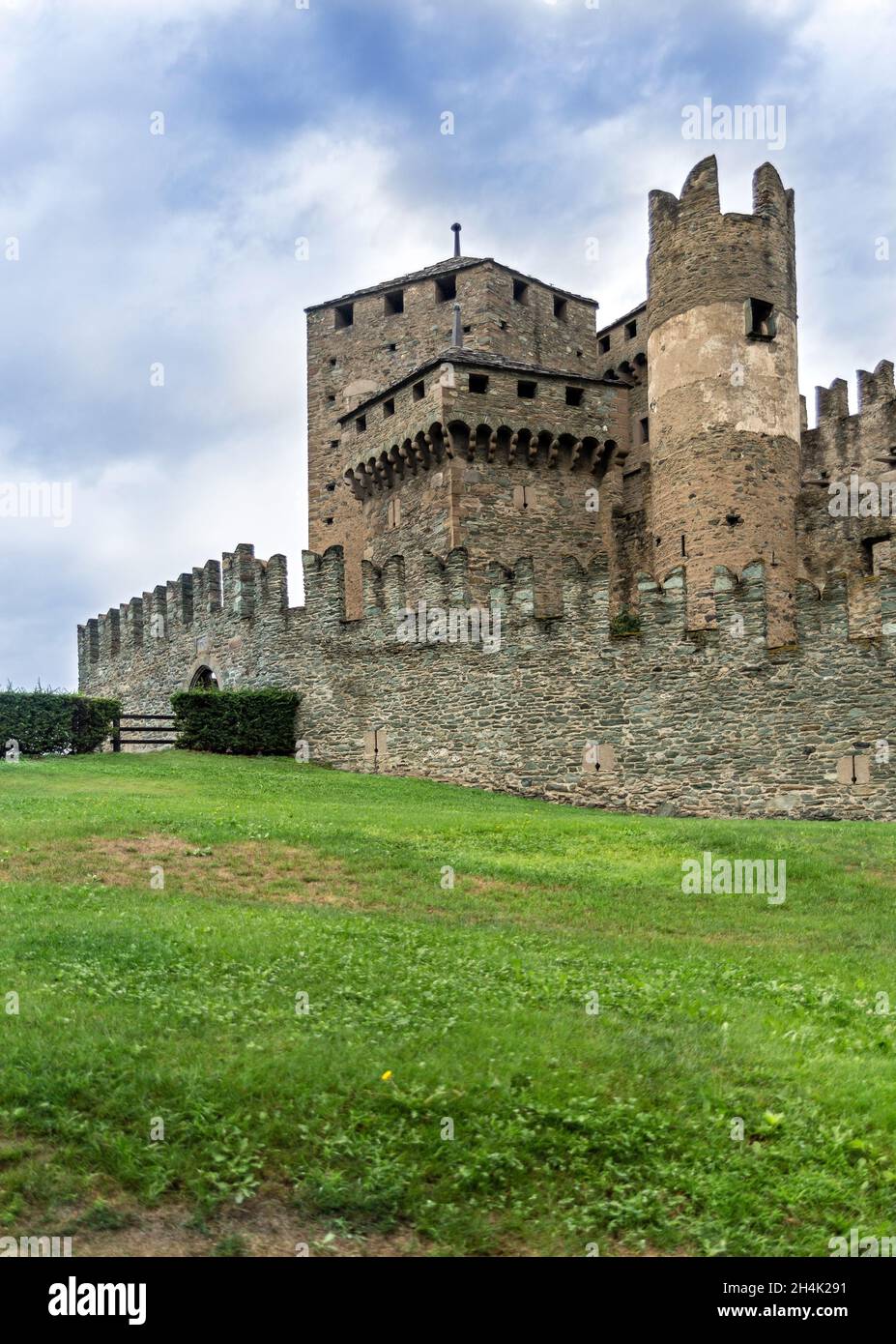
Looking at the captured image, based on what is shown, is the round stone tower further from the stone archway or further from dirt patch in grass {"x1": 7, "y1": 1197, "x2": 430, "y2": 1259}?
dirt patch in grass {"x1": 7, "y1": 1197, "x2": 430, "y2": 1259}

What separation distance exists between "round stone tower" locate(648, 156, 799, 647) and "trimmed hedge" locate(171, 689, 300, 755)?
11246 mm

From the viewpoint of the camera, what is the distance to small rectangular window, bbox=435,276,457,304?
4328 cm

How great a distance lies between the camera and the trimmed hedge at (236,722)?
30969 millimetres

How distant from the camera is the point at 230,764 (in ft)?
92.2

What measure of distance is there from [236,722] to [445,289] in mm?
21096

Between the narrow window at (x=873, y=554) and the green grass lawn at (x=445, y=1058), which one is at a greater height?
the narrow window at (x=873, y=554)

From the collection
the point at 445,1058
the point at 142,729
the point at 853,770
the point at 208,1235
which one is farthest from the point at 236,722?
the point at 208,1235

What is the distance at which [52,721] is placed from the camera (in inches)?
1137

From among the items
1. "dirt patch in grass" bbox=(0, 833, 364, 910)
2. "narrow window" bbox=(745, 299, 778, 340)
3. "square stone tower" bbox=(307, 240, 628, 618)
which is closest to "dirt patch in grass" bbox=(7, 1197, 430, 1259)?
"dirt patch in grass" bbox=(0, 833, 364, 910)

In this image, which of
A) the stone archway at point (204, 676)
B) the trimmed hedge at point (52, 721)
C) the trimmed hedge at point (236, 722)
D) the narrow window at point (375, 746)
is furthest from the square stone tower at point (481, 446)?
the trimmed hedge at point (52, 721)

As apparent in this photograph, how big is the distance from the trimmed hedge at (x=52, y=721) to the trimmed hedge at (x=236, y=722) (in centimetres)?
215

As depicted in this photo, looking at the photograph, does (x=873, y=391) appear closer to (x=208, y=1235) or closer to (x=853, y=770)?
(x=853, y=770)

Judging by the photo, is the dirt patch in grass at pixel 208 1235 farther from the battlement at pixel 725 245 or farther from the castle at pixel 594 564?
the battlement at pixel 725 245
